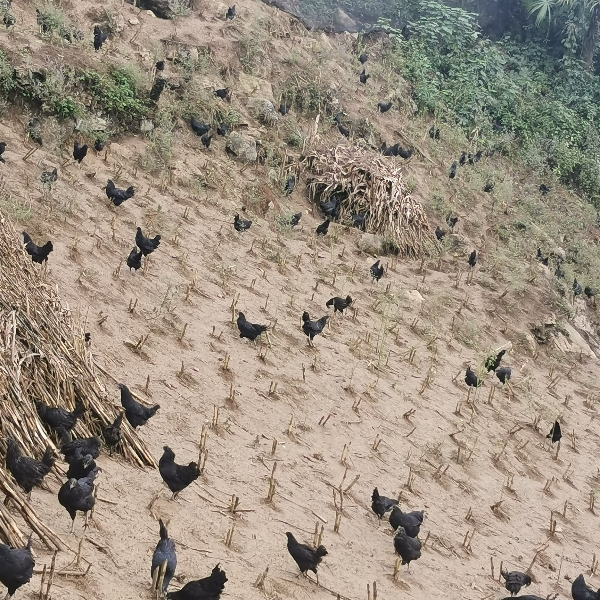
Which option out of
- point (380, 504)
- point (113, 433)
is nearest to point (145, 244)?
point (113, 433)

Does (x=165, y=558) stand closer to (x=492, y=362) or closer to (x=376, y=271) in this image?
(x=492, y=362)

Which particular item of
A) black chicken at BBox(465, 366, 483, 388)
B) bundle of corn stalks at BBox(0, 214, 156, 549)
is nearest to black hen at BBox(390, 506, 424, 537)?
bundle of corn stalks at BBox(0, 214, 156, 549)

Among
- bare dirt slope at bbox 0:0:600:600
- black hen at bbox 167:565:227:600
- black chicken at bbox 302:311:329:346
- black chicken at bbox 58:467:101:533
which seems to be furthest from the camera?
black chicken at bbox 302:311:329:346

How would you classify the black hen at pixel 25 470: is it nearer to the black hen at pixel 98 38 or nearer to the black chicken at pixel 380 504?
the black chicken at pixel 380 504

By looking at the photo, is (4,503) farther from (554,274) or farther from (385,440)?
(554,274)

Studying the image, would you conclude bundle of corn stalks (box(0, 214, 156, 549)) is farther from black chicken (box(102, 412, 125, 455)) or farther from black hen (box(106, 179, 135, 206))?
black hen (box(106, 179, 135, 206))

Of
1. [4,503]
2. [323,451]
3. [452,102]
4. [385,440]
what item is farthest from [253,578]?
[452,102]

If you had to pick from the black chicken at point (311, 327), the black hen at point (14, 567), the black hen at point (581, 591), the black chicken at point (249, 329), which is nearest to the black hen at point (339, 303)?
the black chicken at point (311, 327)
